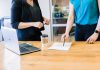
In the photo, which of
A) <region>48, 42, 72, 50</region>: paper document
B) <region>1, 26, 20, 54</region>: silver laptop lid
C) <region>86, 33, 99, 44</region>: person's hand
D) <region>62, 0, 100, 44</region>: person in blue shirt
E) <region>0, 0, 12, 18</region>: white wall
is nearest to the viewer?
<region>1, 26, 20, 54</region>: silver laptop lid

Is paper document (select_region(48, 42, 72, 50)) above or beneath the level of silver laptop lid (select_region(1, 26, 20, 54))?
beneath

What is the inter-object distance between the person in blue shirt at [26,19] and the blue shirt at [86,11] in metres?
0.41

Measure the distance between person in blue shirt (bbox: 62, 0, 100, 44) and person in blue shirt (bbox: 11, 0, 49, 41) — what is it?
0.37 metres

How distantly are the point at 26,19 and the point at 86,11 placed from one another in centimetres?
64

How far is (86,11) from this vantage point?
6.61 feet

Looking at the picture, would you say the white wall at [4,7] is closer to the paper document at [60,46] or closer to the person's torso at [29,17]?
the person's torso at [29,17]

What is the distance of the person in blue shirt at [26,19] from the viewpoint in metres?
2.01

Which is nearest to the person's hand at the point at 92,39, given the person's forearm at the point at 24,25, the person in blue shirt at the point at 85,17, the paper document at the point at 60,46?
the person in blue shirt at the point at 85,17

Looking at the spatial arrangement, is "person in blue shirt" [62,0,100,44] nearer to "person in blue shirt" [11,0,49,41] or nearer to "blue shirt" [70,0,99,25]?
"blue shirt" [70,0,99,25]

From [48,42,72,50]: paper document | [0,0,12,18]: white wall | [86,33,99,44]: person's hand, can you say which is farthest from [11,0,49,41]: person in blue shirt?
[0,0,12,18]: white wall

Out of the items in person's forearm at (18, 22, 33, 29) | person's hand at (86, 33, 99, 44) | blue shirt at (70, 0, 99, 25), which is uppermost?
blue shirt at (70, 0, 99, 25)

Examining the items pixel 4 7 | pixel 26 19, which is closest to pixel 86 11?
pixel 26 19

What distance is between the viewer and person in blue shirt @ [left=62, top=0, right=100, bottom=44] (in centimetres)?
200

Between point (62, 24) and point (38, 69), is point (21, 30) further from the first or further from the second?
point (62, 24)
